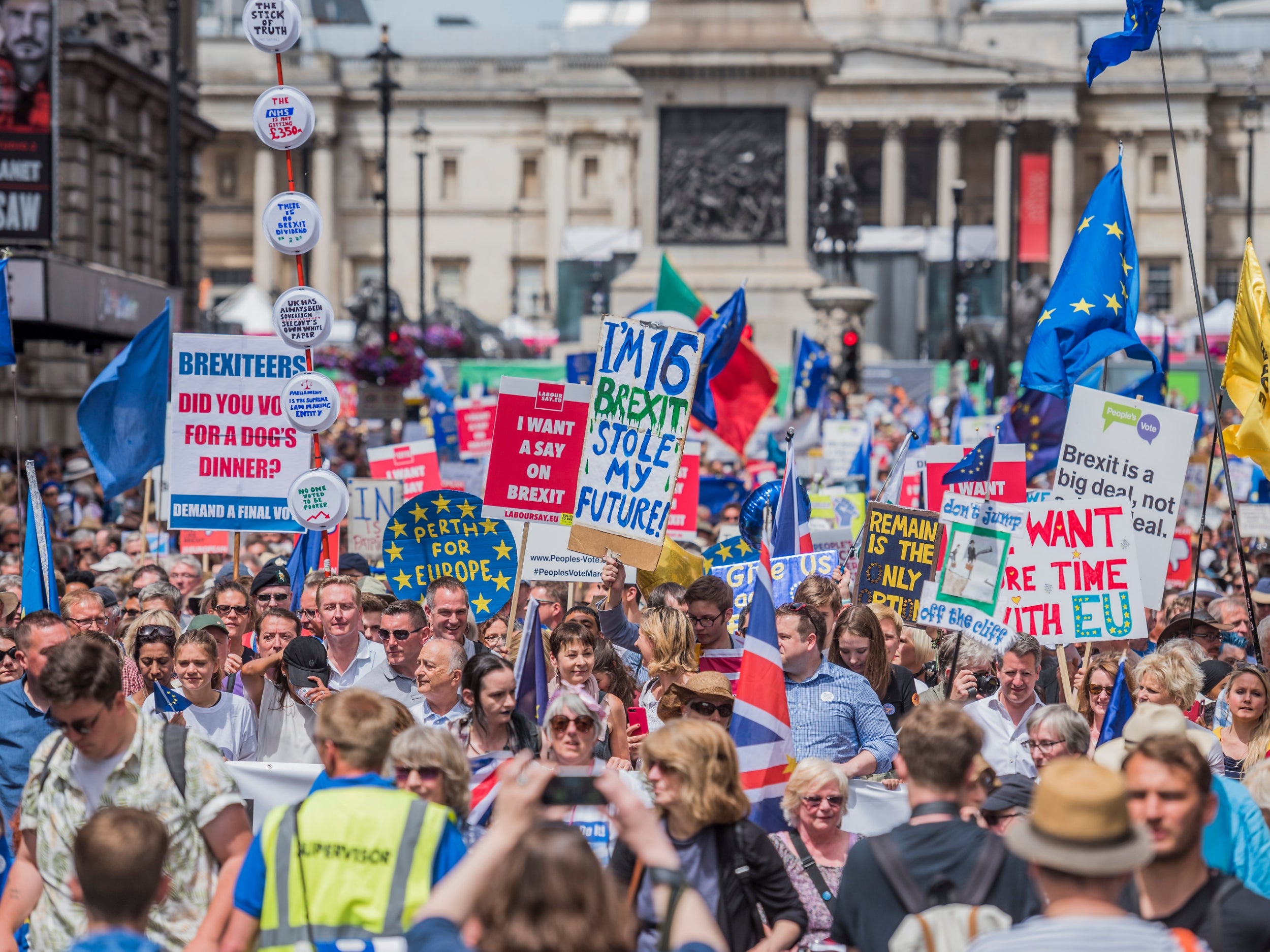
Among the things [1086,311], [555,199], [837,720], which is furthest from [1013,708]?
[555,199]

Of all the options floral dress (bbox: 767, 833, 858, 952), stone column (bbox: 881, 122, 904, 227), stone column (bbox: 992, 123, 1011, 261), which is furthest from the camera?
stone column (bbox: 881, 122, 904, 227)

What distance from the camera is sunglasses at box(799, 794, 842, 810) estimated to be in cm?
555

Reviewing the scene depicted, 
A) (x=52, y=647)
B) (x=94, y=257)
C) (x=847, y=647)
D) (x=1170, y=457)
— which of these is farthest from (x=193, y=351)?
(x=94, y=257)

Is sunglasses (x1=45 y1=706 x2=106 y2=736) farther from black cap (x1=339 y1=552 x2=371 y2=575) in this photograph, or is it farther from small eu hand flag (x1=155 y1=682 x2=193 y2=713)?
black cap (x1=339 y1=552 x2=371 y2=575)

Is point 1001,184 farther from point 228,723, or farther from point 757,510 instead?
point 228,723

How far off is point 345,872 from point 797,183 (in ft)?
105

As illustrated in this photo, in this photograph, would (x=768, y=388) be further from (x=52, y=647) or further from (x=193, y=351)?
(x=52, y=647)

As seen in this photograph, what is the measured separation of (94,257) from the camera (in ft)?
102

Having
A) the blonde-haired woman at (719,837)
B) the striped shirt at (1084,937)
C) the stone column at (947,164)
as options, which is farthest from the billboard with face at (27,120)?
the stone column at (947,164)

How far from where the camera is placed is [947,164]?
8494 centimetres

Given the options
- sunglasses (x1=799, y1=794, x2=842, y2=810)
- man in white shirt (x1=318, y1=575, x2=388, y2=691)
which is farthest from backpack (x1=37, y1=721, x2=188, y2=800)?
man in white shirt (x1=318, y1=575, x2=388, y2=691)

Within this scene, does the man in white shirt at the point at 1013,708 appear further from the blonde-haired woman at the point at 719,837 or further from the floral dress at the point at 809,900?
the blonde-haired woman at the point at 719,837

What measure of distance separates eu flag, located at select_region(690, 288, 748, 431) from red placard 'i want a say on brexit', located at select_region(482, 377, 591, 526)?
679 centimetres

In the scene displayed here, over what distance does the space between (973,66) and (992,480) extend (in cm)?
7494
